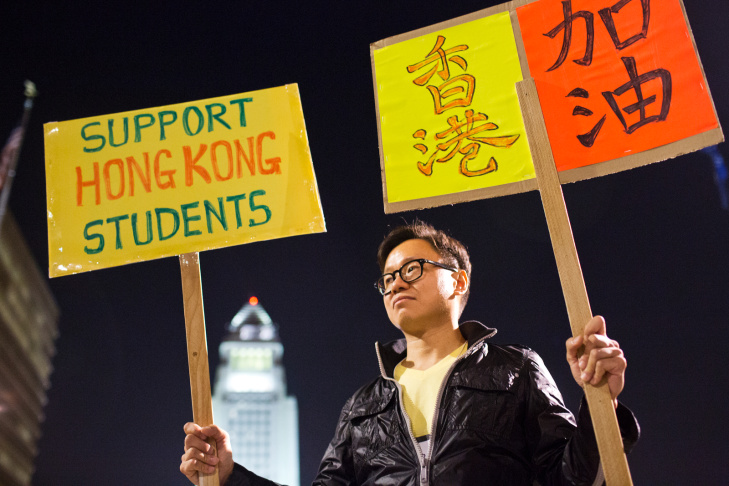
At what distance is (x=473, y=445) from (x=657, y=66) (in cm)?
145

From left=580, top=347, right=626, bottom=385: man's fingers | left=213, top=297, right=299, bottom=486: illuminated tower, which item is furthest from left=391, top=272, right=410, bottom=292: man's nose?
left=213, top=297, right=299, bottom=486: illuminated tower

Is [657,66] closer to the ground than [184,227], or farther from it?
farther from it

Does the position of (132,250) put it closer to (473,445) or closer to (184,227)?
(184,227)

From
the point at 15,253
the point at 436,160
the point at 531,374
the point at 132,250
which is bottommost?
the point at 531,374

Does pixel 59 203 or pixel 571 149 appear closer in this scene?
pixel 571 149

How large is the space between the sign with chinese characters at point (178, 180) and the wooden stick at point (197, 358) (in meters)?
0.20

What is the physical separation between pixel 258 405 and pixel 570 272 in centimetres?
4878

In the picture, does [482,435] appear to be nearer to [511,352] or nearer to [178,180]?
[511,352]

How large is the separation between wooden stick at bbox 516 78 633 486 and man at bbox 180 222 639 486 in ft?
0.17

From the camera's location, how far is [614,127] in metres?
2.00

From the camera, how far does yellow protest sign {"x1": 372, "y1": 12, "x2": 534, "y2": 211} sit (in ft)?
7.23

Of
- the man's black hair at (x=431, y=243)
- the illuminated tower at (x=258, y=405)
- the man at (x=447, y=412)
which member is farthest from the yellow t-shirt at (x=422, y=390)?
the illuminated tower at (x=258, y=405)

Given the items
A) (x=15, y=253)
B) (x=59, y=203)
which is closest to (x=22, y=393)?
(x=15, y=253)

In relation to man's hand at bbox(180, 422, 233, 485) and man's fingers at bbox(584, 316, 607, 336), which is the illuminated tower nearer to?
man's hand at bbox(180, 422, 233, 485)
